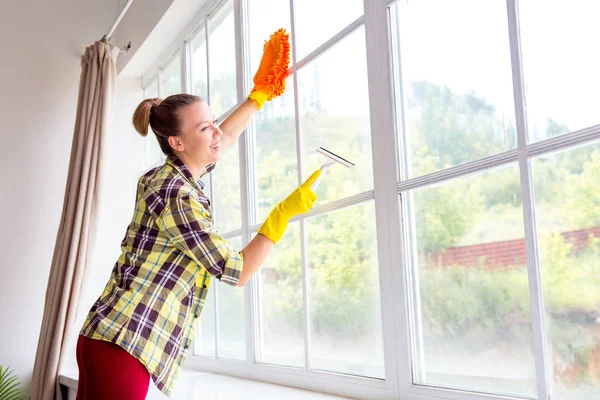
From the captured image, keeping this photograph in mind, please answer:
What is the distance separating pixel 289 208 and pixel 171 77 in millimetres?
2047

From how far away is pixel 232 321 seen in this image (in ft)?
8.52

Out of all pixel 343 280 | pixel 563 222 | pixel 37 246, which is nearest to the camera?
pixel 563 222

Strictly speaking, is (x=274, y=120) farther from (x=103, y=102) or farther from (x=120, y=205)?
(x=120, y=205)

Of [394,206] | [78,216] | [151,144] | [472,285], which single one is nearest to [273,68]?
[394,206]

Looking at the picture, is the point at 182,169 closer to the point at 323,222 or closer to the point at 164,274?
the point at 164,274

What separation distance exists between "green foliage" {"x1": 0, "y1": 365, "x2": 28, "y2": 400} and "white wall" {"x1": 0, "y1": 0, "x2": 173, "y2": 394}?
0.14 feet

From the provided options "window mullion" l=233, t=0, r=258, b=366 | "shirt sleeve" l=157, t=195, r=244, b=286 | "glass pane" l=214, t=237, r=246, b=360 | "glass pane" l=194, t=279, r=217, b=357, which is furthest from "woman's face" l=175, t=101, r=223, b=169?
"glass pane" l=194, t=279, r=217, b=357

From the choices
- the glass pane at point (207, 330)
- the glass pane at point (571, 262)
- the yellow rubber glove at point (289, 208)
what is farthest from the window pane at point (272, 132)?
the glass pane at point (571, 262)

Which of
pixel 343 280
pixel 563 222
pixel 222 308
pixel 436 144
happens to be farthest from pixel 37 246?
pixel 563 222

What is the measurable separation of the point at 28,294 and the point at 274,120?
1.90 m

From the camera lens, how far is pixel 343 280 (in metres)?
1.81

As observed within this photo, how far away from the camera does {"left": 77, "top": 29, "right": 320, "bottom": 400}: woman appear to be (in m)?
1.52

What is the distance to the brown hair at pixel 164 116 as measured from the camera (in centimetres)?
173

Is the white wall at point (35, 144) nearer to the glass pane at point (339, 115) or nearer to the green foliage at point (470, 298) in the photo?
the glass pane at point (339, 115)
